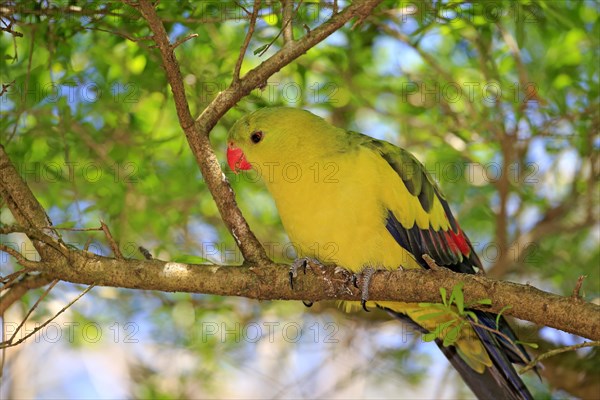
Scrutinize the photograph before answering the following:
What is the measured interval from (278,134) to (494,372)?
1.89 m

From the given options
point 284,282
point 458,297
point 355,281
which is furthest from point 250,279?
point 458,297

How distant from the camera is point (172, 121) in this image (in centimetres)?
520

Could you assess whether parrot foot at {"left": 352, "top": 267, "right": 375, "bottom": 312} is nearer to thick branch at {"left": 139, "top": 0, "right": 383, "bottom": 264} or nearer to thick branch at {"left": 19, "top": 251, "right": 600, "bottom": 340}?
thick branch at {"left": 19, "top": 251, "right": 600, "bottom": 340}

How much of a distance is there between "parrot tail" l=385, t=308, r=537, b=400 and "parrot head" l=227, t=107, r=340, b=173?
1234mm

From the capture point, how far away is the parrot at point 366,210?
3.62m

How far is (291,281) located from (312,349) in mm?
2922

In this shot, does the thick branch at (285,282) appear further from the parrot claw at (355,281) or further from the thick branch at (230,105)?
the thick branch at (230,105)

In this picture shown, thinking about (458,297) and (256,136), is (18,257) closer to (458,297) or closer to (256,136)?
(256,136)

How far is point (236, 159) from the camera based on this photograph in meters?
4.14

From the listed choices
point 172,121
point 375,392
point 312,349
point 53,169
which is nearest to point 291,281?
point 53,169

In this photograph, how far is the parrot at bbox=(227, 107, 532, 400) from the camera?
11.9 ft

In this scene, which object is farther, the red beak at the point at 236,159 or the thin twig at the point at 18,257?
the red beak at the point at 236,159

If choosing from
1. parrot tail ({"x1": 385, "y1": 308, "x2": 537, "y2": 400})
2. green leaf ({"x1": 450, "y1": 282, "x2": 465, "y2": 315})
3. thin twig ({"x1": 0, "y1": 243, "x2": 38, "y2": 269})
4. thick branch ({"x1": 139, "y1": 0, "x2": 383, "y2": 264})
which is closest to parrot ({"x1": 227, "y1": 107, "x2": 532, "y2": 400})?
parrot tail ({"x1": 385, "y1": 308, "x2": 537, "y2": 400})

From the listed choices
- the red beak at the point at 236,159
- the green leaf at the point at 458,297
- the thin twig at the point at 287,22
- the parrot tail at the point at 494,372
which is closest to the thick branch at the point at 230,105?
the thin twig at the point at 287,22
